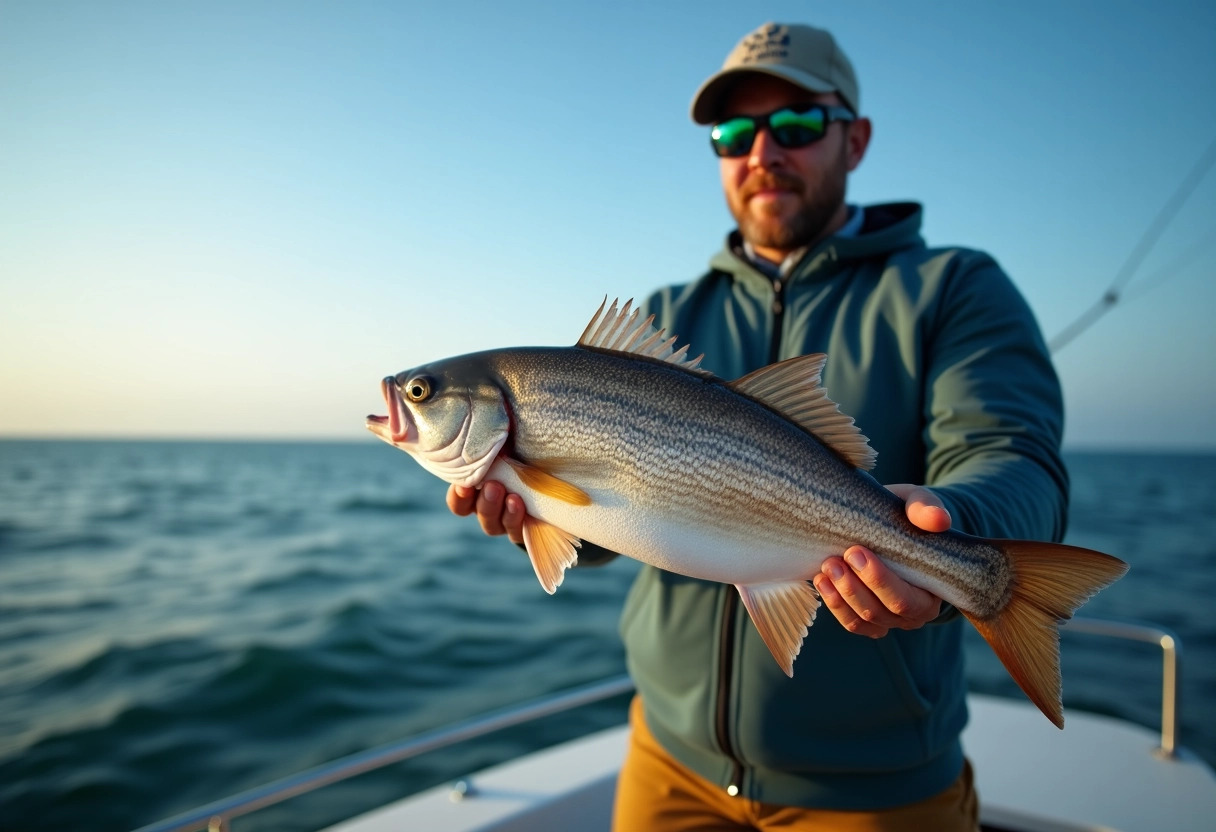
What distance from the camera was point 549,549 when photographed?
238 cm

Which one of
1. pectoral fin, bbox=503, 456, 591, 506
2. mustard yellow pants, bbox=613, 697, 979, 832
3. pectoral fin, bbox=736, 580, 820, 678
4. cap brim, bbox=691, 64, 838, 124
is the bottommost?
mustard yellow pants, bbox=613, 697, 979, 832

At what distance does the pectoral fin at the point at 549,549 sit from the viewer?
2334 millimetres

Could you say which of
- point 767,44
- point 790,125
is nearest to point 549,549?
point 790,125

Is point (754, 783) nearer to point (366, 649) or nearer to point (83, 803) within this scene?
point (83, 803)

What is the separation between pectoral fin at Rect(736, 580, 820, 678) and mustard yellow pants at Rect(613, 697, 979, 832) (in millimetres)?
761

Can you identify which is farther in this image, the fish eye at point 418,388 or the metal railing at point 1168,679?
the metal railing at point 1168,679

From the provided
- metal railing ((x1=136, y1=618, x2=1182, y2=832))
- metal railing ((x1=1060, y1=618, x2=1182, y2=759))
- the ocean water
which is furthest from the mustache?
the ocean water

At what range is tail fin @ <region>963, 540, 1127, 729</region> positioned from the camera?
72.3 inches

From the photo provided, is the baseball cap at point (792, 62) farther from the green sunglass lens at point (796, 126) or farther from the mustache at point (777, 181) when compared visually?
the mustache at point (777, 181)

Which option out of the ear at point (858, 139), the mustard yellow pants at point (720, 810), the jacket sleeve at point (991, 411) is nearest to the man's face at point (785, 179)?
the ear at point (858, 139)

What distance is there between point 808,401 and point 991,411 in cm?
68

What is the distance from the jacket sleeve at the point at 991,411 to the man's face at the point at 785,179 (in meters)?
0.71

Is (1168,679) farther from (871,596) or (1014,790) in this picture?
(871,596)

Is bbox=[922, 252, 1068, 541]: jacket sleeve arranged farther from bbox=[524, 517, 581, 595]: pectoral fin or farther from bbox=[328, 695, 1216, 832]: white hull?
bbox=[328, 695, 1216, 832]: white hull
